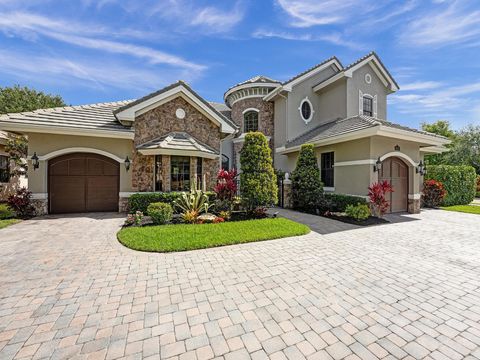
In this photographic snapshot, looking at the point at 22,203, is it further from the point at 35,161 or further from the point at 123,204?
the point at 123,204

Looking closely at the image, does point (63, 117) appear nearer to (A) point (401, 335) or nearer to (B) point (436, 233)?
(A) point (401, 335)

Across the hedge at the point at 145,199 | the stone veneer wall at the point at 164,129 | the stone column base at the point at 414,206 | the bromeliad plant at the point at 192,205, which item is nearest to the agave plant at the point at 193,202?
the bromeliad plant at the point at 192,205

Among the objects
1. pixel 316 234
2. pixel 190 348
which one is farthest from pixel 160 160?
pixel 190 348

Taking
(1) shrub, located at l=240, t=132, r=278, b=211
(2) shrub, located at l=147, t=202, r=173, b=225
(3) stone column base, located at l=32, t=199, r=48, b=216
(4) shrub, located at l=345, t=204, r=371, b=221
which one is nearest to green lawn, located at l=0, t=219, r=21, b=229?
(3) stone column base, located at l=32, t=199, r=48, b=216

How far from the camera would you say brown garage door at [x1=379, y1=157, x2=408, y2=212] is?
36.3 ft

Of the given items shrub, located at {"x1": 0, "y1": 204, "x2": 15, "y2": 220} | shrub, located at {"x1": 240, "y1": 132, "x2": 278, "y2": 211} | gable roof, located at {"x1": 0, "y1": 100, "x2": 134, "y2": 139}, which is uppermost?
gable roof, located at {"x1": 0, "y1": 100, "x2": 134, "y2": 139}

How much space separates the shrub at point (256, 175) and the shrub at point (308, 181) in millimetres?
2401

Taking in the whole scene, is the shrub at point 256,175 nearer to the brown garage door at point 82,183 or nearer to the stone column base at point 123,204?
the stone column base at point 123,204

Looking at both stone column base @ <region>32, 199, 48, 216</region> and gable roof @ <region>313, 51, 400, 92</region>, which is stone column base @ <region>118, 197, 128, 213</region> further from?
gable roof @ <region>313, 51, 400, 92</region>

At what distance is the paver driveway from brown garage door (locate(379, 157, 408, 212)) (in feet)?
18.2

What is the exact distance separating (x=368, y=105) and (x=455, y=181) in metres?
8.22

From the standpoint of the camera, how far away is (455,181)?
1507 centimetres

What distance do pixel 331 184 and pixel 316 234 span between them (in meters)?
6.42

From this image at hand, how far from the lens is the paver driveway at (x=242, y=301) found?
252 centimetres
